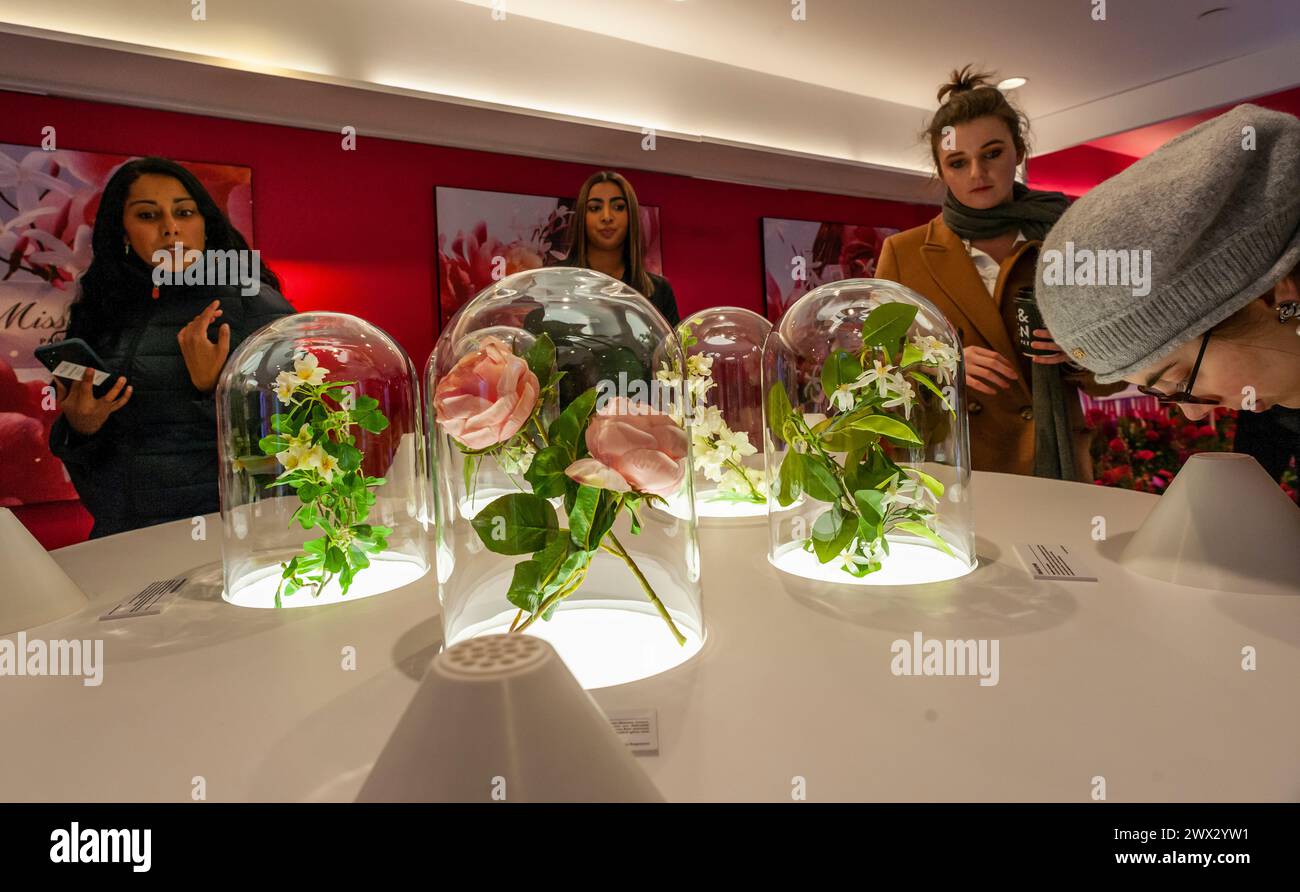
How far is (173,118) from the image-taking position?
2824mm

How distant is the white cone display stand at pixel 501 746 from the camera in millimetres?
343

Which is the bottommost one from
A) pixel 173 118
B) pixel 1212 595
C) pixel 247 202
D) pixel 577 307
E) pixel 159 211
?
pixel 1212 595

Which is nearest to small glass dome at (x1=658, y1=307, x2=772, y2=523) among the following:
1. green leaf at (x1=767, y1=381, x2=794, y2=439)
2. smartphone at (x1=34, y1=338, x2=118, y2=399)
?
green leaf at (x1=767, y1=381, x2=794, y2=439)

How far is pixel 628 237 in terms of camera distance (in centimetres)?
297

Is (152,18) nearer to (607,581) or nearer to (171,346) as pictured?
(171,346)

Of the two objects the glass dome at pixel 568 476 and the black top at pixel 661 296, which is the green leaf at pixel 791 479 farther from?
the black top at pixel 661 296

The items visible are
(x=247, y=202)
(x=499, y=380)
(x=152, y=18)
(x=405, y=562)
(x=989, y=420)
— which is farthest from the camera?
(x=247, y=202)

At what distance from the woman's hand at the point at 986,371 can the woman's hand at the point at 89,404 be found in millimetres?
2456

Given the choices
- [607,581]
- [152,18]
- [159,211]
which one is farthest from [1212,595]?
[152,18]

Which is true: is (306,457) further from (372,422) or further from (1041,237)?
(1041,237)

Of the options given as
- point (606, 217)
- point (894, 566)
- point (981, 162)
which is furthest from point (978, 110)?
point (894, 566)

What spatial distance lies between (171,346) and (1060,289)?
2.47 m

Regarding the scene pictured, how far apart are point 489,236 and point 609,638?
3.24 metres

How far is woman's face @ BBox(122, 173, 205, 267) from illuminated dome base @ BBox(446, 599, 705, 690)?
242 centimetres
